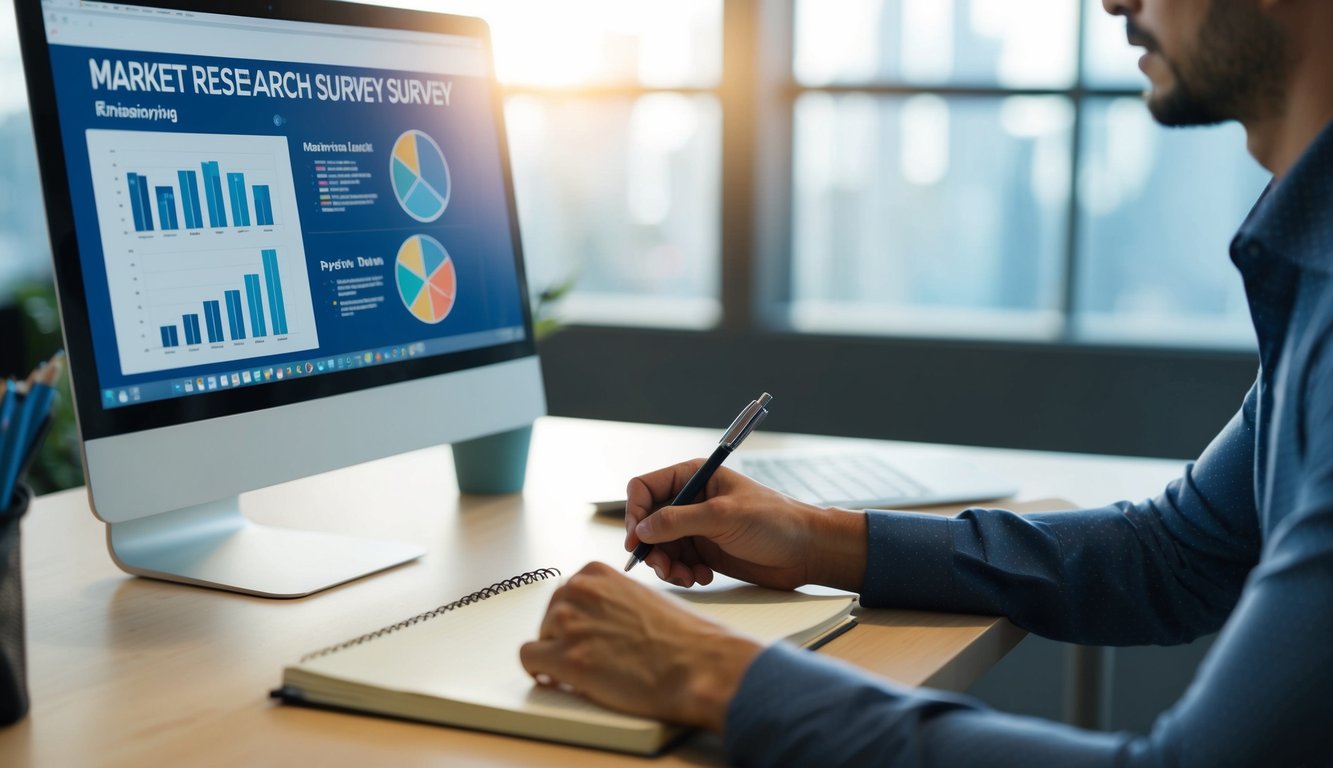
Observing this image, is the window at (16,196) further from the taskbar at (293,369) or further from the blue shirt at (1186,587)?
the blue shirt at (1186,587)

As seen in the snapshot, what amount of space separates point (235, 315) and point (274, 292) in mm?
46

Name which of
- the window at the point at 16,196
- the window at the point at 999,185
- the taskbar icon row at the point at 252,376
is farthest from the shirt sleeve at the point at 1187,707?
the window at the point at 16,196

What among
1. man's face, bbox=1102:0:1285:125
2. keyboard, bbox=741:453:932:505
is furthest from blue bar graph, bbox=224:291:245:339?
man's face, bbox=1102:0:1285:125

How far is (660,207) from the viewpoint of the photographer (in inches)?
146

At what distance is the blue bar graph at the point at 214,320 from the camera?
1.00 m

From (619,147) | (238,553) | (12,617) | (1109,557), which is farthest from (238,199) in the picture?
(619,147)

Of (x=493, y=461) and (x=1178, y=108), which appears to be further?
(x=493, y=461)

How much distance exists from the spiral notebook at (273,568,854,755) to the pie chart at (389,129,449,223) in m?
0.44

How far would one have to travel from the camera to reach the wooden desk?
0.72 m

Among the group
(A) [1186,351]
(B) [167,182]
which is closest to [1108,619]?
(B) [167,182]

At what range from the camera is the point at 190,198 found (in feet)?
3.27

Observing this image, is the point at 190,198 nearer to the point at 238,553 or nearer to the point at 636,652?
the point at 238,553

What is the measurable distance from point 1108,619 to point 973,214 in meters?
2.44

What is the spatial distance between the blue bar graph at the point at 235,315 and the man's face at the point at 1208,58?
0.74 metres
